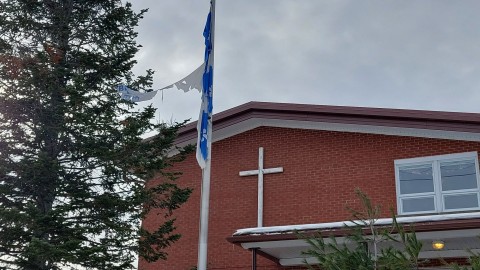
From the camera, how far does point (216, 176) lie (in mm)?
18281

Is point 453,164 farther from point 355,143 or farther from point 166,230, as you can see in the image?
point 166,230

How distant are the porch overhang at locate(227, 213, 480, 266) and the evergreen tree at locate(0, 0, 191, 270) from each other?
2330mm

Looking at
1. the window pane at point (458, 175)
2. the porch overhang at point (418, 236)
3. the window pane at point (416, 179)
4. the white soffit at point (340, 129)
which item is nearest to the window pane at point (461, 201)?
the window pane at point (458, 175)

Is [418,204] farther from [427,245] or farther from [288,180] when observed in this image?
[288,180]

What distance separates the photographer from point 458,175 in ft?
50.9

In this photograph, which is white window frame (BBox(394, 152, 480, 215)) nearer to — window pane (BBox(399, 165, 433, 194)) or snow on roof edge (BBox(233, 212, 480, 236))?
window pane (BBox(399, 165, 433, 194))

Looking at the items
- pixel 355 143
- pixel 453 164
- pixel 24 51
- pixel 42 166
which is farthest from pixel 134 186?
pixel 453 164

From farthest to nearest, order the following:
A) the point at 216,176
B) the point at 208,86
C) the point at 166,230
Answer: the point at 216,176 < the point at 166,230 < the point at 208,86

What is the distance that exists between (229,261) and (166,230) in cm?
249

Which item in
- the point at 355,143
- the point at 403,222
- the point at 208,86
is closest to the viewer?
the point at 403,222

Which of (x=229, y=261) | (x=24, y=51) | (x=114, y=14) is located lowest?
(x=229, y=261)

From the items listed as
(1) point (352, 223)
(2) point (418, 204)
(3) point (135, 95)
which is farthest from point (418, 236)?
(3) point (135, 95)

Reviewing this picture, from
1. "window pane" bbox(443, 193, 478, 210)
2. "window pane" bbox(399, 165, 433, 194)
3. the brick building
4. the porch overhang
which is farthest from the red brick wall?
the porch overhang

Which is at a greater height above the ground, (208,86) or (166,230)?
(208,86)
